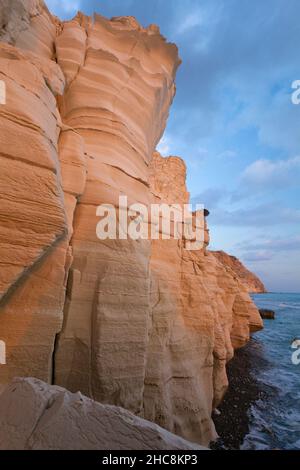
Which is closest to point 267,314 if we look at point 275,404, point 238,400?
point 275,404

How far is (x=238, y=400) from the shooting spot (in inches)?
349

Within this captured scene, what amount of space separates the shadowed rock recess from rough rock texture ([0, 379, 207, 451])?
1292mm

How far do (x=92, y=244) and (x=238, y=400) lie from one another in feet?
26.8

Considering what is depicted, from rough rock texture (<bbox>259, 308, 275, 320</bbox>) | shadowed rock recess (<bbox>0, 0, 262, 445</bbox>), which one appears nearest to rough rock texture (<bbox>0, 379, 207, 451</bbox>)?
shadowed rock recess (<bbox>0, 0, 262, 445</bbox>)

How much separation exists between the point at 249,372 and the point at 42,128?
13.4m

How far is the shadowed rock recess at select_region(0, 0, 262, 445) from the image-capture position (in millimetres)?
3578

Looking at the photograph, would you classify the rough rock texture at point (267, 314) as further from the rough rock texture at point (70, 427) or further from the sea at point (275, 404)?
the rough rock texture at point (70, 427)

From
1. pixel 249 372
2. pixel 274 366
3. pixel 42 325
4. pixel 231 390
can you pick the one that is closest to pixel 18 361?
pixel 42 325

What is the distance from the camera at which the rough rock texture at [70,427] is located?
2.11m

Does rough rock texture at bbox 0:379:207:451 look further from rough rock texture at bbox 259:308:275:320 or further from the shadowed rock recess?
rough rock texture at bbox 259:308:275:320

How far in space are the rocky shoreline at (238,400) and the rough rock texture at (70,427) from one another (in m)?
5.40

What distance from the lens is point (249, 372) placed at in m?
12.1

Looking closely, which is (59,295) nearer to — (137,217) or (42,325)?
(42,325)

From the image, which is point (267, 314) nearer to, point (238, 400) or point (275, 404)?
point (275, 404)
